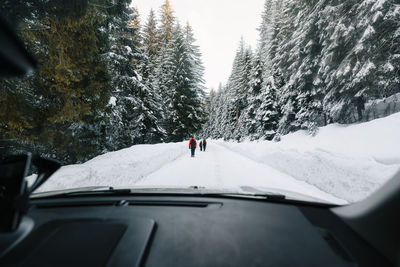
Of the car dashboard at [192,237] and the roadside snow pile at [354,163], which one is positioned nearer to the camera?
the car dashboard at [192,237]

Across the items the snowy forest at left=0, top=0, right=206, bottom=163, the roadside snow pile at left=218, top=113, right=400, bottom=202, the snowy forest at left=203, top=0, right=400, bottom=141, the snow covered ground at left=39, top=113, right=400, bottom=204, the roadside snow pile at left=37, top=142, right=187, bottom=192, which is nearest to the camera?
the roadside snow pile at left=218, top=113, right=400, bottom=202

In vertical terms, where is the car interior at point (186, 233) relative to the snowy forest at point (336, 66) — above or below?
below

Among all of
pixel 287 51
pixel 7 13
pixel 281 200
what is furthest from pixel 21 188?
pixel 287 51

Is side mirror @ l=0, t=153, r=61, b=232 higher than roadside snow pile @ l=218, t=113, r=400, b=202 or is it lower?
higher

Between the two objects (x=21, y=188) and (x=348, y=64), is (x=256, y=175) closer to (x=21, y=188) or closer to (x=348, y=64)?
(x=21, y=188)

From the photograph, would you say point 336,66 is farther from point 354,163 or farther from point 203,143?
point 203,143

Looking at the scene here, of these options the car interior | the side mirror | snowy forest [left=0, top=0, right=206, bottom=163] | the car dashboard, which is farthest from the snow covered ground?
the side mirror

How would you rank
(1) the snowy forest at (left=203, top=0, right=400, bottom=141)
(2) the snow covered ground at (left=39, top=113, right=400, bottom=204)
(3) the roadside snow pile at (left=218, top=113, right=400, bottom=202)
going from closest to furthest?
(3) the roadside snow pile at (left=218, top=113, right=400, bottom=202)
(2) the snow covered ground at (left=39, top=113, right=400, bottom=204)
(1) the snowy forest at (left=203, top=0, right=400, bottom=141)

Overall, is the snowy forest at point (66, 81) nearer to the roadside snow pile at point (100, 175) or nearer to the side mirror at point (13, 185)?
the side mirror at point (13, 185)

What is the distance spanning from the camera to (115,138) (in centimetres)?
1596

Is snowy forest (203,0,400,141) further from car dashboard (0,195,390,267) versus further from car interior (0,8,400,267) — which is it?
car dashboard (0,195,390,267)

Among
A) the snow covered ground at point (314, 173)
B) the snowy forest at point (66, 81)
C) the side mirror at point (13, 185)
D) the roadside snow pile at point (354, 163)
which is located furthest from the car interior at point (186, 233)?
the roadside snow pile at point (354, 163)

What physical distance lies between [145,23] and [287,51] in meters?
29.3

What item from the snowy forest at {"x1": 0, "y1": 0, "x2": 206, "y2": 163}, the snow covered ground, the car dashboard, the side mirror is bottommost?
the snow covered ground
